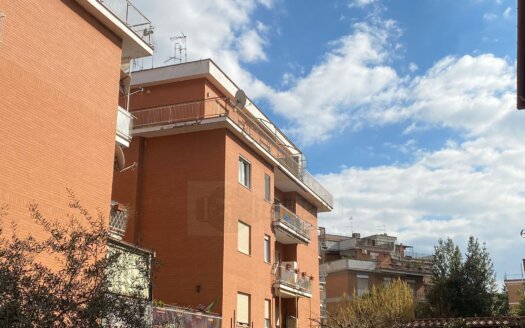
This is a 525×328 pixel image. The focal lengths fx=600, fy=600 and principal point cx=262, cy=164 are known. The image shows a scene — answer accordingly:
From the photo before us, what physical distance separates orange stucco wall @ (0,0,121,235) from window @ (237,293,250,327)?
364 inches

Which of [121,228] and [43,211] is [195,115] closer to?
[121,228]

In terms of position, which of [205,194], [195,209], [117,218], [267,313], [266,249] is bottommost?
[267,313]

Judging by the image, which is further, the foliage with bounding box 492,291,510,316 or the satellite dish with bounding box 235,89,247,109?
the foliage with bounding box 492,291,510,316

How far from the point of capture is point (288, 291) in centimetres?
2762

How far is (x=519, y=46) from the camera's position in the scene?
966 cm

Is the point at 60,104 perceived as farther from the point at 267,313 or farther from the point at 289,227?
the point at 289,227

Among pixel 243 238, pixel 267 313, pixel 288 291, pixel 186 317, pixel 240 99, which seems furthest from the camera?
pixel 288 291

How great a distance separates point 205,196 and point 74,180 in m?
8.46

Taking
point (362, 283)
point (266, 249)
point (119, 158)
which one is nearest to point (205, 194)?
point (119, 158)

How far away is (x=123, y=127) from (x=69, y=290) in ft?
36.7

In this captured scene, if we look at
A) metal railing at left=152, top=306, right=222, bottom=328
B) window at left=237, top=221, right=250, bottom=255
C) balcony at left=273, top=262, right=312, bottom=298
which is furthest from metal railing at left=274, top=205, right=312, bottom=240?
metal railing at left=152, top=306, right=222, bottom=328

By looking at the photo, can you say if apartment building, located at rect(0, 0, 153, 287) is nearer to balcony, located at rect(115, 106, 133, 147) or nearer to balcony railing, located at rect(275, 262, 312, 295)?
balcony, located at rect(115, 106, 133, 147)

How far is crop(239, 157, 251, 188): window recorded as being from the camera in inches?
963

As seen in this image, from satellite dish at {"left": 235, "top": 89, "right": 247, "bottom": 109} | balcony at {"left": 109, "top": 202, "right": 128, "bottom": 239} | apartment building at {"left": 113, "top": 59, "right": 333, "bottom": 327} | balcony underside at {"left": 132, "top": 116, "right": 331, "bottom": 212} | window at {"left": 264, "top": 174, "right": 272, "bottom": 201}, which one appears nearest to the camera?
balcony at {"left": 109, "top": 202, "right": 128, "bottom": 239}
